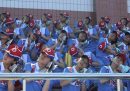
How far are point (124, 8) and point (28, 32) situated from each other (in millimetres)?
4130

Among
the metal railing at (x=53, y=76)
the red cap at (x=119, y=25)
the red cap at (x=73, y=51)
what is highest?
the red cap at (x=119, y=25)

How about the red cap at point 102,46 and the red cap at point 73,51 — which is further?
the red cap at point 102,46

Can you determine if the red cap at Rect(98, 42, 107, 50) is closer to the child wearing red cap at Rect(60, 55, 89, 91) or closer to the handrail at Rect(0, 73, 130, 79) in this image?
the child wearing red cap at Rect(60, 55, 89, 91)

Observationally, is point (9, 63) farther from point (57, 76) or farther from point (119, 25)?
point (119, 25)

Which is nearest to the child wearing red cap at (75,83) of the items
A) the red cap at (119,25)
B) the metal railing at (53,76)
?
the metal railing at (53,76)

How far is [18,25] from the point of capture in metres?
10.9

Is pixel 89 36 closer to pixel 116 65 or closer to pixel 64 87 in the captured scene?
pixel 116 65

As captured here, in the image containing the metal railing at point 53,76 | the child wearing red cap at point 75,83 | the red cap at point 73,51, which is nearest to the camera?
the metal railing at point 53,76

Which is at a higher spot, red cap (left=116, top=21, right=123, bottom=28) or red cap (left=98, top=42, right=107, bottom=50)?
red cap (left=116, top=21, right=123, bottom=28)

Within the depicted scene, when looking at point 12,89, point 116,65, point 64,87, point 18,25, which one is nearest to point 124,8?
point 18,25

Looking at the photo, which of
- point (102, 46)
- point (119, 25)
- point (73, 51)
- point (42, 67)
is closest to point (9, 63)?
point (42, 67)

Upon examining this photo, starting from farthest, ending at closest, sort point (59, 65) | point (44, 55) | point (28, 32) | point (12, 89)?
point (28, 32), point (59, 65), point (44, 55), point (12, 89)

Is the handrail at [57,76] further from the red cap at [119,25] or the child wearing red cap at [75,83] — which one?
the red cap at [119,25]

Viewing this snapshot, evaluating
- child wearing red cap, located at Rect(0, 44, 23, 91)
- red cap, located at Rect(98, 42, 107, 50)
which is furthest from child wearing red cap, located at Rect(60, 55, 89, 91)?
red cap, located at Rect(98, 42, 107, 50)
